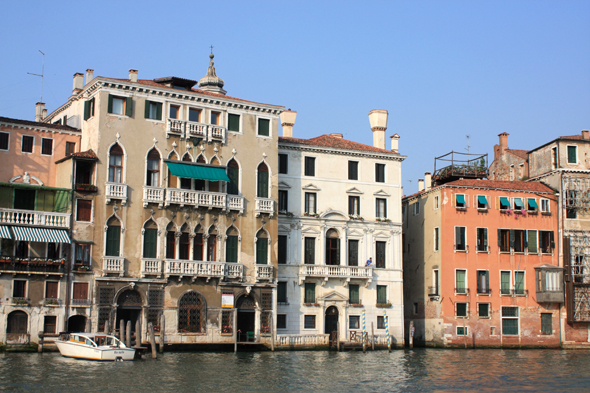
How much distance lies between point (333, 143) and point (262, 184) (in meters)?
6.27

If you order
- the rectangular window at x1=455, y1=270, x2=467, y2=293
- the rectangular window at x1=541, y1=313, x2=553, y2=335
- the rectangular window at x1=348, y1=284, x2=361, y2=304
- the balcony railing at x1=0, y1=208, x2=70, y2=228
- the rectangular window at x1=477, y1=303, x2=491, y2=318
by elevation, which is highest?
the balcony railing at x1=0, y1=208, x2=70, y2=228

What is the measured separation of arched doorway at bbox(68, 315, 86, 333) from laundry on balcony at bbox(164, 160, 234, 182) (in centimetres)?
851

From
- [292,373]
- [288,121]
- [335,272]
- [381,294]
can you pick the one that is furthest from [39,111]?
[292,373]

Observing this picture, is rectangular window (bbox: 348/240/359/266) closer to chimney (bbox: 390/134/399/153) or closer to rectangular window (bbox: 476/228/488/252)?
chimney (bbox: 390/134/399/153)

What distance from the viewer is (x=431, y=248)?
49.0 metres

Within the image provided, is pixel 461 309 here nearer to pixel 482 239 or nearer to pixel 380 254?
pixel 482 239

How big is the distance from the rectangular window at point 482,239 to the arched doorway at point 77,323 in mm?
24408

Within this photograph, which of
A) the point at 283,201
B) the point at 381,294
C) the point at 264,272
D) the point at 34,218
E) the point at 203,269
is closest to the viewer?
the point at 34,218

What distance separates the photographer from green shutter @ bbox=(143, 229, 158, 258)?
39.4m

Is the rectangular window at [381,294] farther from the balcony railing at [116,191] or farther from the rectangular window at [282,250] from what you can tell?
the balcony railing at [116,191]

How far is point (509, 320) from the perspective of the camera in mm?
47844

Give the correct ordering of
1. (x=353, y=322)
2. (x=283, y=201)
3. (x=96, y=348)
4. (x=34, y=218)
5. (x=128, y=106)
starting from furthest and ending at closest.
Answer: (x=353, y=322) < (x=283, y=201) < (x=128, y=106) < (x=34, y=218) < (x=96, y=348)

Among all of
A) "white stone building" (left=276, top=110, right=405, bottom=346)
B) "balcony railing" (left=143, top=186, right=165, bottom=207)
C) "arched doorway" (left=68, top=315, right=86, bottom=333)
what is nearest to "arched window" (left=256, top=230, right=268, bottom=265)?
"white stone building" (left=276, top=110, right=405, bottom=346)

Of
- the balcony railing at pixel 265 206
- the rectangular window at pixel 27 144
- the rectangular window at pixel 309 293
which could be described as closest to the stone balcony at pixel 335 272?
the rectangular window at pixel 309 293
